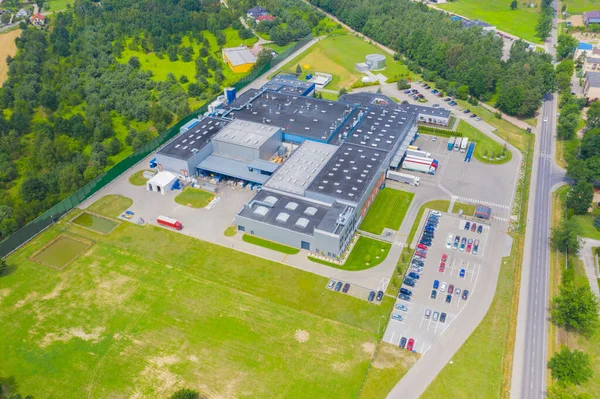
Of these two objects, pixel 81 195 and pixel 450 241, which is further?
pixel 81 195

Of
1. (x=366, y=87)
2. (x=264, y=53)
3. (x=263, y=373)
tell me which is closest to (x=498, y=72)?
(x=366, y=87)

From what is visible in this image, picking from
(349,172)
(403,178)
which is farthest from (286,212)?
(403,178)

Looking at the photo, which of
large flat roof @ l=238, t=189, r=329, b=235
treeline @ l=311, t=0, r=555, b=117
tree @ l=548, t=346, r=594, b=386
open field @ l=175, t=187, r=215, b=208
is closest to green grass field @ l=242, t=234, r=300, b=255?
large flat roof @ l=238, t=189, r=329, b=235

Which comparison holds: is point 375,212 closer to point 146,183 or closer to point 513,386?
point 513,386

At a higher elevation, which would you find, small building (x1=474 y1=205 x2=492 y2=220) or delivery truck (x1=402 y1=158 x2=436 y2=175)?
delivery truck (x1=402 y1=158 x2=436 y2=175)

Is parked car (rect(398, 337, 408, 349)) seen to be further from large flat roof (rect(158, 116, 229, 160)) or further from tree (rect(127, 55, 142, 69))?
tree (rect(127, 55, 142, 69))

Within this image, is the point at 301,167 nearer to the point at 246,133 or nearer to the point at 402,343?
the point at 246,133

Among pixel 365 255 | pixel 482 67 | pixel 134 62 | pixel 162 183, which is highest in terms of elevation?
pixel 482 67
